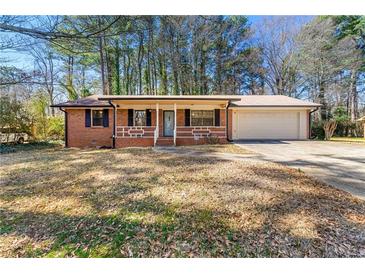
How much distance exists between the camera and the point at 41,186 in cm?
468

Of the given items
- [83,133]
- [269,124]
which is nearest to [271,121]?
[269,124]

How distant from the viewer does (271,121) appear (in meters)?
14.4

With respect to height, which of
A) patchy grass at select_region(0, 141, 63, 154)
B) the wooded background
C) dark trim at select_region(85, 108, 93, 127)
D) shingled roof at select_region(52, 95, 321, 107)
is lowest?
patchy grass at select_region(0, 141, 63, 154)

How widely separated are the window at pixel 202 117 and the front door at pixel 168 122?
1316 millimetres

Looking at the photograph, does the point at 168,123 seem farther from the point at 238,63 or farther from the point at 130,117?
the point at 238,63

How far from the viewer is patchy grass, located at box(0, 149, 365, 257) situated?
2635mm

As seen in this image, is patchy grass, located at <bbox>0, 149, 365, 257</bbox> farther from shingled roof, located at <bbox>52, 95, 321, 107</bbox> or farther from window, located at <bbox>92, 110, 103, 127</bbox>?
window, located at <bbox>92, 110, 103, 127</bbox>

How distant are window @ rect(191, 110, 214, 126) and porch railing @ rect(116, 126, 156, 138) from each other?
106 inches

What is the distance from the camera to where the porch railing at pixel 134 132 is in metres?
13.0

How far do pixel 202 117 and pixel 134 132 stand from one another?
424cm

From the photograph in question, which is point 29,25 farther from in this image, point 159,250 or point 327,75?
point 327,75

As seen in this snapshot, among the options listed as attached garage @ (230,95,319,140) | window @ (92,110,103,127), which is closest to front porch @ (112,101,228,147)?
window @ (92,110,103,127)

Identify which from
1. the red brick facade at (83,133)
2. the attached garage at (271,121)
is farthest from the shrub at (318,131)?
the red brick facade at (83,133)

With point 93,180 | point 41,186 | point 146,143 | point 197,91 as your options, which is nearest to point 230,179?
point 93,180
